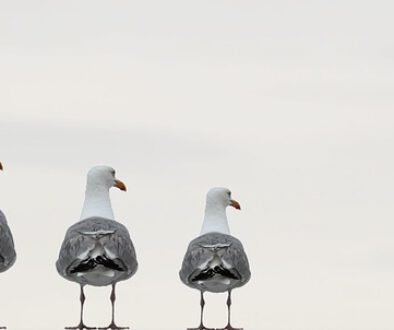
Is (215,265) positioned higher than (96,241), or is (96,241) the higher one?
(96,241)

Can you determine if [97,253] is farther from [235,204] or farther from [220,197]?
[235,204]

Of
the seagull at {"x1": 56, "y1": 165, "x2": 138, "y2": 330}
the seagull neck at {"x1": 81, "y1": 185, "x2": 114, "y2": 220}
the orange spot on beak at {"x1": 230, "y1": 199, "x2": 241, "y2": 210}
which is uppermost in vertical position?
the orange spot on beak at {"x1": 230, "y1": 199, "x2": 241, "y2": 210}

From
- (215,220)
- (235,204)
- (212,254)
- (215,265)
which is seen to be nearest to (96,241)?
(212,254)

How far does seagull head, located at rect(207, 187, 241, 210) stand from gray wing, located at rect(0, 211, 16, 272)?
5.91 meters

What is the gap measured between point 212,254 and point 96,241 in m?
3.25

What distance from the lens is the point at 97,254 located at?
61.8 metres

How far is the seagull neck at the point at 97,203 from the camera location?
63.6 metres

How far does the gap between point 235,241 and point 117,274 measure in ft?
12.0

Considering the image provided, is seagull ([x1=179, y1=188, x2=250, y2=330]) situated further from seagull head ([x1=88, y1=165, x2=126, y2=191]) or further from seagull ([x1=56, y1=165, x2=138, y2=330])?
seagull head ([x1=88, y1=165, x2=126, y2=191])

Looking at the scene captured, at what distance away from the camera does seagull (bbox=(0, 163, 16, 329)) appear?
62.9 m

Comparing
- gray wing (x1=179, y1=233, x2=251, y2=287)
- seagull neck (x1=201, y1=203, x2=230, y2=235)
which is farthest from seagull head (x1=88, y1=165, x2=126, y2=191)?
gray wing (x1=179, y1=233, x2=251, y2=287)

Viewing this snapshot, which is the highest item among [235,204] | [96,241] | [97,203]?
[235,204]

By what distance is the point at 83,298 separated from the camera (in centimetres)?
6334

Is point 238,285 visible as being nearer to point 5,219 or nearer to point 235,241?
point 235,241
